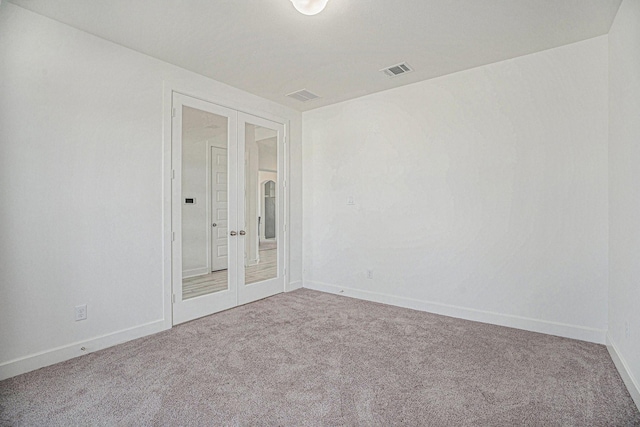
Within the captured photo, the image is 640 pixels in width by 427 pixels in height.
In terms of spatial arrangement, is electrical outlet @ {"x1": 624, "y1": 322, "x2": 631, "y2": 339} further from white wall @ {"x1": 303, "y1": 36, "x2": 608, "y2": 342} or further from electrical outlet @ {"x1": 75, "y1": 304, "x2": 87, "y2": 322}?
electrical outlet @ {"x1": 75, "y1": 304, "x2": 87, "y2": 322}

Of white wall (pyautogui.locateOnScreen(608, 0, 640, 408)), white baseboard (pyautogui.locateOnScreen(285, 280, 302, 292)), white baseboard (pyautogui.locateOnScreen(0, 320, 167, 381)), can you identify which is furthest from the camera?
white baseboard (pyautogui.locateOnScreen(285, 280, 302, 292))

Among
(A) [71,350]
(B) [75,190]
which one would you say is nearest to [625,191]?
(B) [75,190]

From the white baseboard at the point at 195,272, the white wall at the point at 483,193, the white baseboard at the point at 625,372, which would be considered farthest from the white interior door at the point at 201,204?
the white baseboard at the point at 625,372

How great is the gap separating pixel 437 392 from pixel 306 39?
301 centimetres

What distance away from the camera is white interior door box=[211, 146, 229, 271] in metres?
3.86

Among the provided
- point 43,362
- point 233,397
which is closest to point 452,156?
point 233,397

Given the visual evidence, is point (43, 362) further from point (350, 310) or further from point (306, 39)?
point (306, 39)

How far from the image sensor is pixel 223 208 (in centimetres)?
396

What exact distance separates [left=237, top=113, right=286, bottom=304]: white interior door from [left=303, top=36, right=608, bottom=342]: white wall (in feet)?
2.36

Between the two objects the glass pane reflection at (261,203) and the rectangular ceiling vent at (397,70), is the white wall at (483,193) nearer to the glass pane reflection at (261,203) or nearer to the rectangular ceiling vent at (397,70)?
the rectangular ceiling vent at (397,70)

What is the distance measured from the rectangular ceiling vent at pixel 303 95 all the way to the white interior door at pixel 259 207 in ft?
1.62

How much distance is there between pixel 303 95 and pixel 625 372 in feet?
13.6

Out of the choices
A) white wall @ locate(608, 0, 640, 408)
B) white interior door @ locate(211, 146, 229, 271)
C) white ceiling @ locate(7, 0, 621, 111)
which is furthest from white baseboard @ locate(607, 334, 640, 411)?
white interior door @ locate(211, 146, 229, 271)

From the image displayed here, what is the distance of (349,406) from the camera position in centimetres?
203
